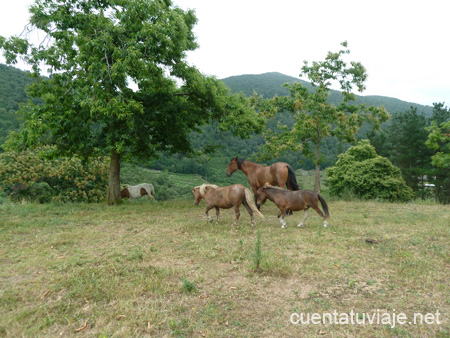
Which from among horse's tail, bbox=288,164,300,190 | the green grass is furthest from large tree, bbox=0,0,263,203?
the green grass

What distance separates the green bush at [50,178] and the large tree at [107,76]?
5347 millimetres

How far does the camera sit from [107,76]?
9844 millimetres

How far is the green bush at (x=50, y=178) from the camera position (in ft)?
53.4

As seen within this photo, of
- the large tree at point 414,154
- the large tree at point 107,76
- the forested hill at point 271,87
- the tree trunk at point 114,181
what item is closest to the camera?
the large tree at point 107,76

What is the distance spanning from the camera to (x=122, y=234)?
7.46 metres

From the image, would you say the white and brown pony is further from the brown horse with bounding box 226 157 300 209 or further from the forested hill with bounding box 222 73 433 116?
the forested hill with bounding box 222 73 433 116

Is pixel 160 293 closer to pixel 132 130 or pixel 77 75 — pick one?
pixel 132 130

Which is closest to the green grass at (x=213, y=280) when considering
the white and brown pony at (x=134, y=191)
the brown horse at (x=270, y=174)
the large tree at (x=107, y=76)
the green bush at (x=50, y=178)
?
the brown horse at (x=270, y=174)

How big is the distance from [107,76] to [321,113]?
13082 millimetres

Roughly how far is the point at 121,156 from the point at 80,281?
32.1 ft

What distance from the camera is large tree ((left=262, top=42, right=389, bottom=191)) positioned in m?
17.2

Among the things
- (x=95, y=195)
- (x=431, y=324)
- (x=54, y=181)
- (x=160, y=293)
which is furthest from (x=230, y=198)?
(x=54, y=181)

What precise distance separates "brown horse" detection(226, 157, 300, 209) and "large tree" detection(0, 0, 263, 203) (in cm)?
183

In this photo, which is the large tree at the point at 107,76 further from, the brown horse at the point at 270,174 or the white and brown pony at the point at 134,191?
the white and brown pony at the point at 134,191
